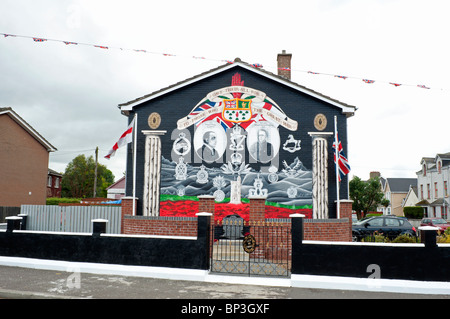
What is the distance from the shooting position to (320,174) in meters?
15.1

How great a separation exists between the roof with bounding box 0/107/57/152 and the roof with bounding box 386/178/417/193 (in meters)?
53.3

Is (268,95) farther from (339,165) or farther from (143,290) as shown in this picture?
(143,290)

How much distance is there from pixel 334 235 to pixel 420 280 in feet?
12.6

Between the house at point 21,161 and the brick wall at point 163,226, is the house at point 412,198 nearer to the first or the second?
the house at point 21,161

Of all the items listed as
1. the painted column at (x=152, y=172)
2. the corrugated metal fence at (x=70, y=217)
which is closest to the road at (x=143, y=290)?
the corrugated metal fence at (x=70, y=217)

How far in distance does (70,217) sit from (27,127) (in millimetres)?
15956

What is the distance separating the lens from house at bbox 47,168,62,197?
42775 mm

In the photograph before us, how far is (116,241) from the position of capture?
34.2 feet

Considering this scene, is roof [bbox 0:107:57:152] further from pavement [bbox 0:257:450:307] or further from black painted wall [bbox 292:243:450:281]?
black painted wall [bbox 292:243:450:281]

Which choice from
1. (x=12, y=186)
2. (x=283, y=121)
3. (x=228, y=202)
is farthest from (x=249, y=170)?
(x=12, y=186)

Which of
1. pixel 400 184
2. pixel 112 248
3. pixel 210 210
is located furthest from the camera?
pixel 400 184

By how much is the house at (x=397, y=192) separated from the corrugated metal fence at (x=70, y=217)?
54.9 metres

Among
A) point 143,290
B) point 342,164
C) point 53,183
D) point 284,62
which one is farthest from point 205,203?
point 53,183

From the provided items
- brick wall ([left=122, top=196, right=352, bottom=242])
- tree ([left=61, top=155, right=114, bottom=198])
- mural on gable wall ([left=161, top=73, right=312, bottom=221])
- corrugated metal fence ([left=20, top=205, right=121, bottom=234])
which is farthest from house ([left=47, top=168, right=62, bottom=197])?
brick wall ([left=122, top=196, right=352, bottom=242])
